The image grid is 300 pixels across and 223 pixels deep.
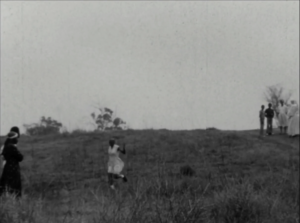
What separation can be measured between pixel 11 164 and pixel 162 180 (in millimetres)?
7082

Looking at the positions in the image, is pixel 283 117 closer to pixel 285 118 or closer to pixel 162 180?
pixel 285 118

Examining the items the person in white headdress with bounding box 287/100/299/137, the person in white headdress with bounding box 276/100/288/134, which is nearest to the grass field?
the person in white headdress with bounding box 287/100/299/137

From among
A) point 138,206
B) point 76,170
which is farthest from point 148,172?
point 138,206

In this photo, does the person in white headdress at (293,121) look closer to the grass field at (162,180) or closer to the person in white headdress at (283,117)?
the grass field at (162,180)

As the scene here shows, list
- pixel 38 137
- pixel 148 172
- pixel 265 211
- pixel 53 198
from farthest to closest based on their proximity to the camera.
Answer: pixel 38 137 → pixel 148 172 → pixel 53 198 → pixel 265 211

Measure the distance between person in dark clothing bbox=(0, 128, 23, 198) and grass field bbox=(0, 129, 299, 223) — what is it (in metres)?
0.77

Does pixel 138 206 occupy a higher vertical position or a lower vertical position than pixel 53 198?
higher

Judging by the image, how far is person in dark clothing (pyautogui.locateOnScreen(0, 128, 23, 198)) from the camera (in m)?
10.5

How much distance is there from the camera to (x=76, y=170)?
17.5 meters

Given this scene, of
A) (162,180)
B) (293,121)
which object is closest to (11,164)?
(162,180)

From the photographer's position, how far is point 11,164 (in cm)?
1067

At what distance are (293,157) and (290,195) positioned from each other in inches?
279

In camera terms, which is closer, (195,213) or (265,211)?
(195,213)

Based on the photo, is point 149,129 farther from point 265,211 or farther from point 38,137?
point 265,211
